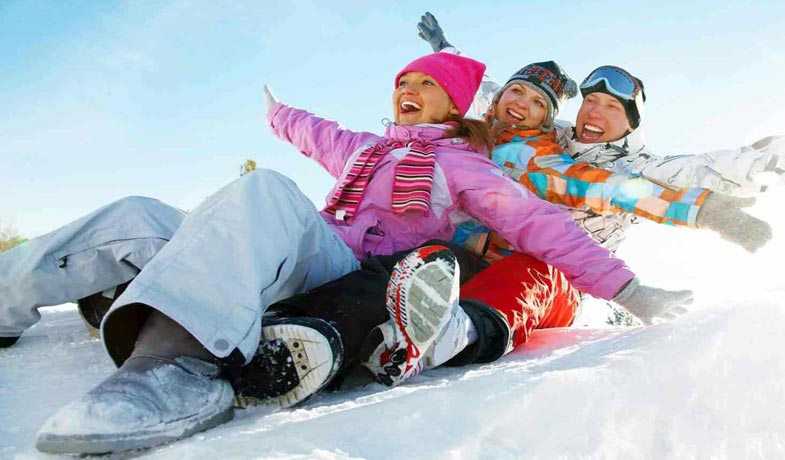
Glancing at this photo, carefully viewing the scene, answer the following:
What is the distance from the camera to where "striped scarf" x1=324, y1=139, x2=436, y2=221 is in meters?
1.87

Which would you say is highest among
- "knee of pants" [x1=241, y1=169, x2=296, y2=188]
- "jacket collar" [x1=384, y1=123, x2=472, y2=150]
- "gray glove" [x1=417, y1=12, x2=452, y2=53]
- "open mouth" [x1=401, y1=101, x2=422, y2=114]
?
"gray glove" [x1=417, y1=12, x2=452, y2=53]

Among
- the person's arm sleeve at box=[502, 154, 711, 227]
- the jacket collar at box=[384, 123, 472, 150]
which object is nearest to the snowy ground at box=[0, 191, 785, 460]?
the person's arm sleeve at box=[502, 154, 711, 227]

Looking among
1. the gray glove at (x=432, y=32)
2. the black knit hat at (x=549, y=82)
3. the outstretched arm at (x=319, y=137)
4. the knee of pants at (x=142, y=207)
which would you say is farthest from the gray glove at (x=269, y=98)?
the gray glove at (x=432, y=32)

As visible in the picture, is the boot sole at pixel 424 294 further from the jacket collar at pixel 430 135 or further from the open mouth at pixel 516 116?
the open mouth at pixel 516 116

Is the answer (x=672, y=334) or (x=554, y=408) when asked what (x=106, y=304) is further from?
(x=672, y=334)

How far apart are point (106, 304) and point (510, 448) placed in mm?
1332

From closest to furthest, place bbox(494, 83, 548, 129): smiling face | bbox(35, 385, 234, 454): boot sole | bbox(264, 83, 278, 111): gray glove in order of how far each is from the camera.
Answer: bbox(35, 385, 234, 454): boot sole
bbox(494, 83, 548, 129): smiling face
bbox(264, 83, 278, 111): gray glove

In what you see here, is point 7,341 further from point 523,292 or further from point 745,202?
point 745,202

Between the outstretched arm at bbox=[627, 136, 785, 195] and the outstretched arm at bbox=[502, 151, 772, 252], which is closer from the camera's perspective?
the outstretched arm at bbox=[502, 151, 772, 252]

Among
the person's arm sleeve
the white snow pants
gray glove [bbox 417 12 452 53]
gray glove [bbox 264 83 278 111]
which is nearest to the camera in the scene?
the white snow pants

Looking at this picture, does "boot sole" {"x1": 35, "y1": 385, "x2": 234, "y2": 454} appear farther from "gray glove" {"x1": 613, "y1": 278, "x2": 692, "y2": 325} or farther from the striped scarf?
"gray glove" {"x1": 613, "y1": 278, "x2": 692, "y2": 325}

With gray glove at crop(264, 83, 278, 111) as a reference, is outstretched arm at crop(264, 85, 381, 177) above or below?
below

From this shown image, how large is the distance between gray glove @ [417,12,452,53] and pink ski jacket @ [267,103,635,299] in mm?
1973

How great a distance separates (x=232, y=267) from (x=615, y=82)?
202 cm
